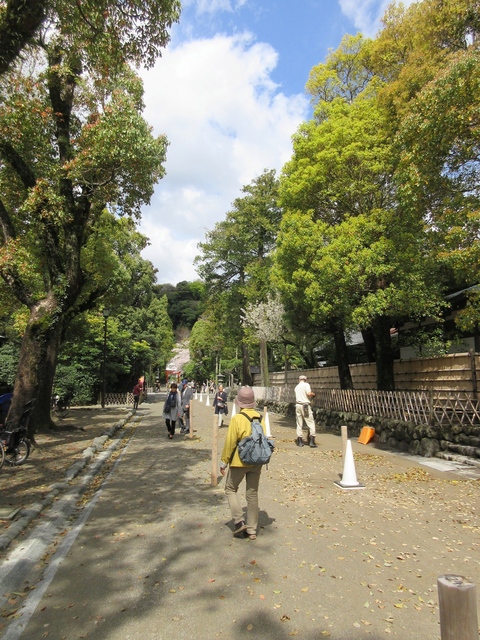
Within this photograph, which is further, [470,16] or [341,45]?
[341,45]

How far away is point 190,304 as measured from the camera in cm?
10194

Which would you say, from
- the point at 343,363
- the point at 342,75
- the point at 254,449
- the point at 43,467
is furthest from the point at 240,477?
the point at 342,75

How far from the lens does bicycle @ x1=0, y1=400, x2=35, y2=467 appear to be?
8625 mm

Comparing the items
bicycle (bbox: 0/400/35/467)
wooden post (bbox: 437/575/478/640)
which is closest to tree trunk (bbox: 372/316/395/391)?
bicycle (bbox: 0/400/35/467)

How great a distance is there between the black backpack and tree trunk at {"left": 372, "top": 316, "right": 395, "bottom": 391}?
1019 centimetres

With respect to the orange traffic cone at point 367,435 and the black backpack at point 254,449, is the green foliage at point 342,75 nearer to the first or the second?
the orange traffic cone at point 367,435

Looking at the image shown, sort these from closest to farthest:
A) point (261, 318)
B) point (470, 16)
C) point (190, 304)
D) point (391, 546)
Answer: point (391, 546), point (470, 16), point (261, 318), point (190, 304)

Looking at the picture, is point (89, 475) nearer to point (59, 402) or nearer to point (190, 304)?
point (59, 402)

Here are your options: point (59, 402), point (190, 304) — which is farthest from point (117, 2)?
point (190, 304)

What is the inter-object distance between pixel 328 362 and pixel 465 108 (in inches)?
869

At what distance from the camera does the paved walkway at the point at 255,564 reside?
10.7 ft

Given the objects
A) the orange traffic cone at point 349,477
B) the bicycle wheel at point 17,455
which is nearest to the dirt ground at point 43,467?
the bicycle wheel at point 17,455

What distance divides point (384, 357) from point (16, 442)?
35.9ft

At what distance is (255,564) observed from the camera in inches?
168
